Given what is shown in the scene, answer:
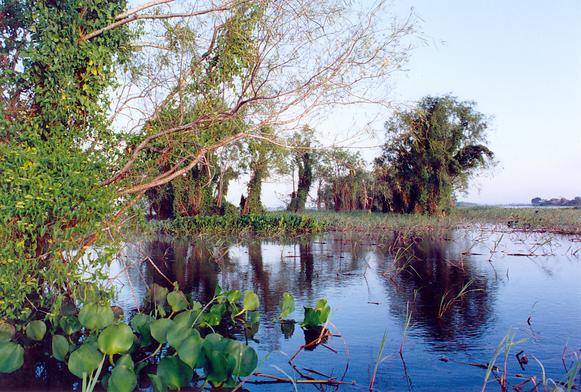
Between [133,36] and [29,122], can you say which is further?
[133,36]

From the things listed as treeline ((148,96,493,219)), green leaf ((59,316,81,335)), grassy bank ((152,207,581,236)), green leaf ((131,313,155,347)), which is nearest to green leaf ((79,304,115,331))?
green leaf ((131,313,155,347))

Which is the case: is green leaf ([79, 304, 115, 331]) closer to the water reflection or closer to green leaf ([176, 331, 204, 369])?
green leaf ([176, 331, 204, 369])

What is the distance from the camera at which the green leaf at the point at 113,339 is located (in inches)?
171

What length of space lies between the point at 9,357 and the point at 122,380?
1.24 meters

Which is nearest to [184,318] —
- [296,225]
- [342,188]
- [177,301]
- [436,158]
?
[177,301]

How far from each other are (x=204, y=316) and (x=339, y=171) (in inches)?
1363

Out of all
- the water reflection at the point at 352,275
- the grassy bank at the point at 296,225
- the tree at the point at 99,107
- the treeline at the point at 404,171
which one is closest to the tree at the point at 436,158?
the treeline at the point at 404,171

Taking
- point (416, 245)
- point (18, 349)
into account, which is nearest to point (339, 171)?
point (416, 245)

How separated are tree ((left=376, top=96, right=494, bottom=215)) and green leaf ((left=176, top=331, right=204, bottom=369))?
2603cm

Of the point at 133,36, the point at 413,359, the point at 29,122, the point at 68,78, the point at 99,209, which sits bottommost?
the point at 413,359

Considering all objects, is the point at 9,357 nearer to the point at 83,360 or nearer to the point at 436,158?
the point at 83,360

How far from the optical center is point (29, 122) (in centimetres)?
631

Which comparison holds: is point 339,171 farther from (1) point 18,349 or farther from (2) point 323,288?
(1) point 18,349

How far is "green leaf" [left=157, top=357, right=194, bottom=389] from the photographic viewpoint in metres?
4.11
